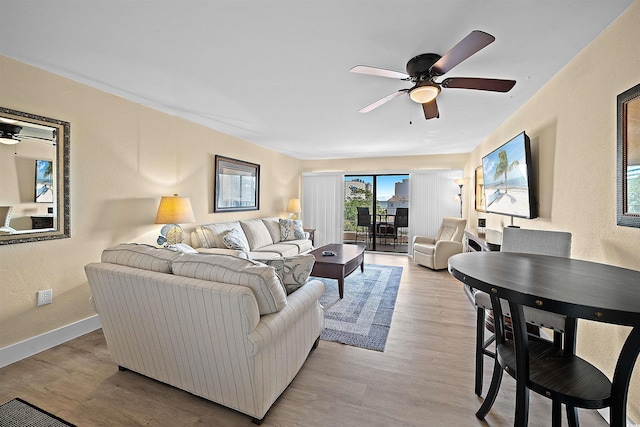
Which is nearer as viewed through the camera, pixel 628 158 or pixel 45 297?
pixel 628 158

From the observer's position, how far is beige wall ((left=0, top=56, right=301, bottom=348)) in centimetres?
228

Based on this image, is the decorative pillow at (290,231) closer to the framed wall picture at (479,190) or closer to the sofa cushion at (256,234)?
the sofa cushion at (256,234)

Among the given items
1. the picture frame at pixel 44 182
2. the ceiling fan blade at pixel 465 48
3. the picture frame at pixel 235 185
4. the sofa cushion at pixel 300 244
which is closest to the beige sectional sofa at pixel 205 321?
the picture frame at pixel 44 182

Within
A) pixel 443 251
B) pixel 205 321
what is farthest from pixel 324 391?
pixel 443 251

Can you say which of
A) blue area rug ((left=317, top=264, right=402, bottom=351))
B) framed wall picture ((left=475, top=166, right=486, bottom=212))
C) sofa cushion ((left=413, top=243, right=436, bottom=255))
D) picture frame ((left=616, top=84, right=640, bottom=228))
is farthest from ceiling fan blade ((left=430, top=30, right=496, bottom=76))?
sofa cushion ((left=413, top=243, right=436, bottom=255))

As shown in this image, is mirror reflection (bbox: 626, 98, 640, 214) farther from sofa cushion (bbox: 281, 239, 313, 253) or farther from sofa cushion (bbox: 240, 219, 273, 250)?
Result: sofa cushion (bbox: 240, 219, 273, 250)

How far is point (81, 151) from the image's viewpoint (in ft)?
8.79

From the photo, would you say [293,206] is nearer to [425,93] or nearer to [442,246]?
[442,246]

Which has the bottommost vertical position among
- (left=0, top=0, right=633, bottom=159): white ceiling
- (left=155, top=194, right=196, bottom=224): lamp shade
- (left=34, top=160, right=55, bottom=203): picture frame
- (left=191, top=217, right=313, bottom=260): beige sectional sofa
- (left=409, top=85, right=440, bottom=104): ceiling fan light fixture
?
(left=191, top=217, right=313, bottom=260): beige sectional sofa

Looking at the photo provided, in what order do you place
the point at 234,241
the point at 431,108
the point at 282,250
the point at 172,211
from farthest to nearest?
the point at 282,250 → the point at 234,241 → the point at 172,211 → the point at 431,108

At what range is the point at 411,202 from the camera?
662 centimetres

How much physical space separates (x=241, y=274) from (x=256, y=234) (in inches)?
130

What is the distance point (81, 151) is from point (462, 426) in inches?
150

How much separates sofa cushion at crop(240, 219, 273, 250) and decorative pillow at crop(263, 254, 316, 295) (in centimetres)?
271
